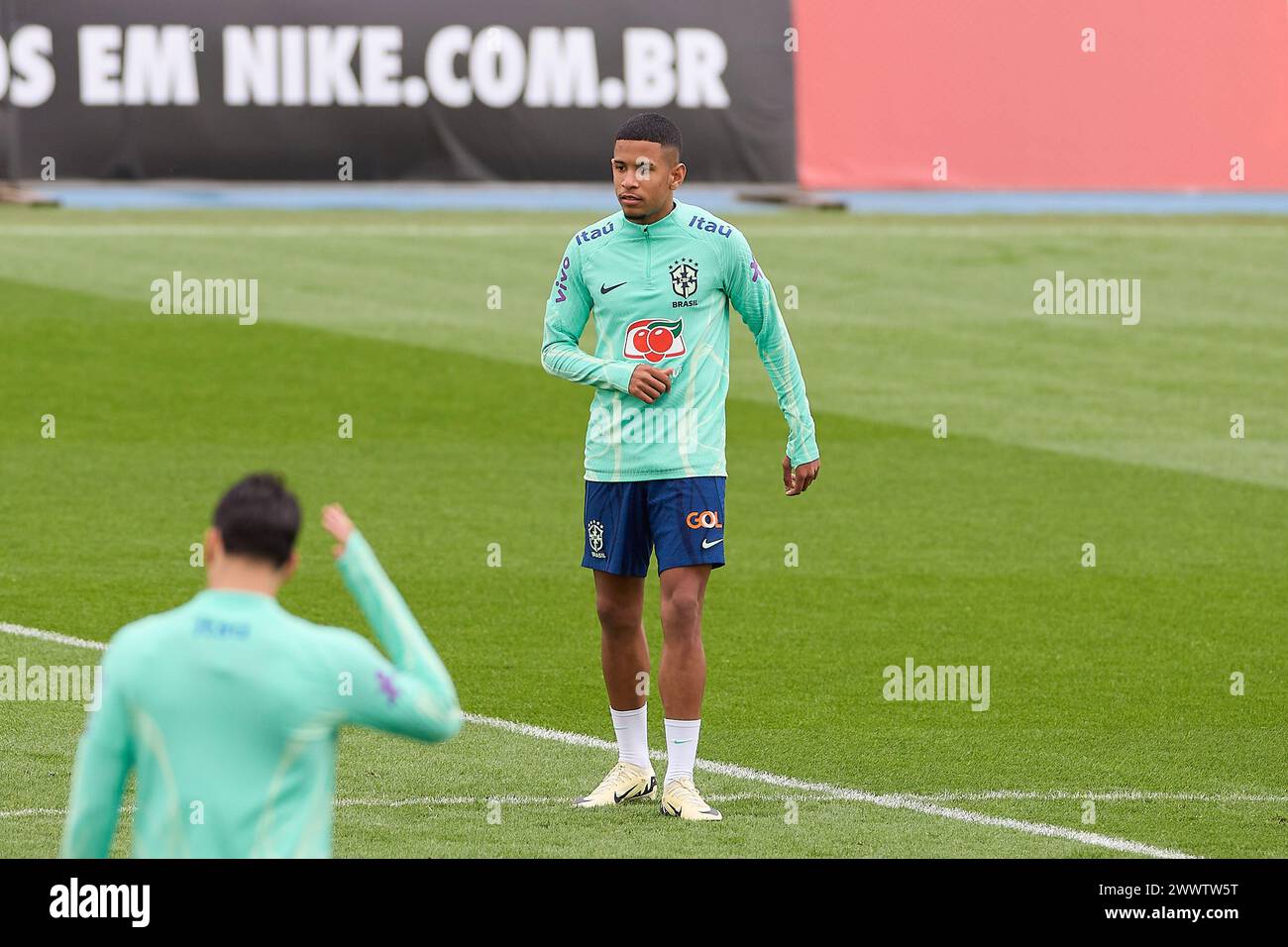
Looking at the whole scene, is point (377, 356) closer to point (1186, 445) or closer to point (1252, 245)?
point (1186, 445)

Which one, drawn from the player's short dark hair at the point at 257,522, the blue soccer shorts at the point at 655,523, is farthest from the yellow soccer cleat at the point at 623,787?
the player's short dark hair at the point at 257,522

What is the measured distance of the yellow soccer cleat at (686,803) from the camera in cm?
728

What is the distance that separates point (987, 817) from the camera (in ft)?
24.2

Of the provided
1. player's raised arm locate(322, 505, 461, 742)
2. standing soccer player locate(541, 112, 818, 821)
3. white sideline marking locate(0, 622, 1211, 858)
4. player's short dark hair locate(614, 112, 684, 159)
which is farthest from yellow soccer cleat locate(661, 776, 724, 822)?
player's raised arm locate(322, 505, 461, 742)

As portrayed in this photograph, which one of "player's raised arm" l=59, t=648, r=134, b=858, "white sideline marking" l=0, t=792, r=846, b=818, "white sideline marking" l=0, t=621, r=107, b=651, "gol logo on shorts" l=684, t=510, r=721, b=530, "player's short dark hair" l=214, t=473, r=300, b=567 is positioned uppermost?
"player's short dark hair" l=214, t=473, r=300, b=567

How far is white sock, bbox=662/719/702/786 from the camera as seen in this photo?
738 centimetres

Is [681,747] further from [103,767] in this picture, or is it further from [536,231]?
[536,231]

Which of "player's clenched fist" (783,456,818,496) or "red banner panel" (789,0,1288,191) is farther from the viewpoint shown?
"red banner panel" (789,0,1288,191)

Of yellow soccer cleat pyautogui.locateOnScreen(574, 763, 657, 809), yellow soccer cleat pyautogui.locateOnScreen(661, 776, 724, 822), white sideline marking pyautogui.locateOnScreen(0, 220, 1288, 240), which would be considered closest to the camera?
yellow soccer cleat pyautogui.locateOnScreen(661, 776, 724, 822)

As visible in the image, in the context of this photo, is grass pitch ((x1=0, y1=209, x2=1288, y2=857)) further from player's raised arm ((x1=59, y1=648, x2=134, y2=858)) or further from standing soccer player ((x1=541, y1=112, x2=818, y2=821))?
player's raised arm ((x1=59, y1=648, x2=134, y2=858))

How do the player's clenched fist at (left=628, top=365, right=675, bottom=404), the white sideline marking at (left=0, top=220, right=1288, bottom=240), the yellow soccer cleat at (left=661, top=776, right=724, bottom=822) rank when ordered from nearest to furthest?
the player's clenched fist at (left=628, top=365, right=675, bottom=404) → the yellow soccer cleat at (left=661, top=776, right=724, bottom=822) → the white sideline marking at (left=0, top=220, right=1288, bottom=240)

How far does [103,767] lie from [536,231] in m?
19.8

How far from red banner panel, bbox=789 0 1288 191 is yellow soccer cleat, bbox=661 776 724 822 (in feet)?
52.7
